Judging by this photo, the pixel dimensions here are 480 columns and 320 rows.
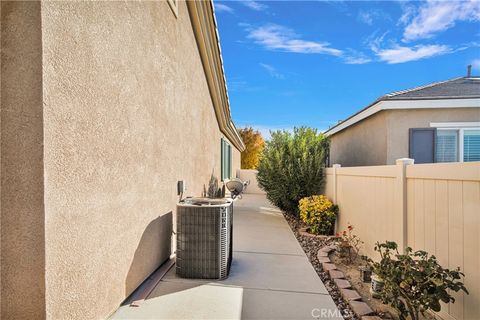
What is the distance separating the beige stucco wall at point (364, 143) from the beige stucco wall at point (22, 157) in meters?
8.11

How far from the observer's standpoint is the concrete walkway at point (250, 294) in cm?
296

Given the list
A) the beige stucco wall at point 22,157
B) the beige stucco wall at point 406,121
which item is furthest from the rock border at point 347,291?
the beige stucco wall at point 406,121

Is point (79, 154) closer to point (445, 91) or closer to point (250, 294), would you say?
point (250, 294)

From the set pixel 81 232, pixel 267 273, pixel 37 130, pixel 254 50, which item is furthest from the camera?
pixel 254 50

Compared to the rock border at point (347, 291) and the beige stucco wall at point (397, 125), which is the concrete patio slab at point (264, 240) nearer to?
the rock border at point (347, 291)

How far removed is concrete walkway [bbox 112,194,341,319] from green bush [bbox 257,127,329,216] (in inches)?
149

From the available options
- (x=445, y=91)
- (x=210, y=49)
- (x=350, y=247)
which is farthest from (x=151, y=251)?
(x=445, y=91)

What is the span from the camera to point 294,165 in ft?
28.3

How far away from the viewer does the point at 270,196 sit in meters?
9.66

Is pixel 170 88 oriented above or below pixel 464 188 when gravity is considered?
above

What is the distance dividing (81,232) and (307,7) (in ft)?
32.6

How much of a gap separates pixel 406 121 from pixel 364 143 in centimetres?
184

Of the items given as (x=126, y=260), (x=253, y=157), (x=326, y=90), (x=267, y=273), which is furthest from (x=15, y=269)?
(x=253, y=157)

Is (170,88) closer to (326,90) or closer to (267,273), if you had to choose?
(267,273)
